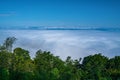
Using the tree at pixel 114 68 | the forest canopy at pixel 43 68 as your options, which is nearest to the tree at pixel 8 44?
the forest canopy at pixel 43 68

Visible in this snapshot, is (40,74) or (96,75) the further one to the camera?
(96,75)

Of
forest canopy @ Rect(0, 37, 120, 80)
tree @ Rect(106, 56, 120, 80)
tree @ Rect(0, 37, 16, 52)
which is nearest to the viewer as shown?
forest canopy @ Rect(0, 37, 120, 80)

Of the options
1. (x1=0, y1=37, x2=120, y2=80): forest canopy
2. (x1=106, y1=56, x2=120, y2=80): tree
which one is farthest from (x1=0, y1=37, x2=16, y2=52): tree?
(x1=106, y1=56, x2=120, y2=80): tree

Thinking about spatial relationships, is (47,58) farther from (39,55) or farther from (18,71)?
(18,71)

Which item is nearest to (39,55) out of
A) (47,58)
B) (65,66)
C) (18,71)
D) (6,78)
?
(47,58)

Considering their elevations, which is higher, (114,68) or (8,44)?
(8,44)

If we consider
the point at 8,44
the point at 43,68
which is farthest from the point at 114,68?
the point at 8,44

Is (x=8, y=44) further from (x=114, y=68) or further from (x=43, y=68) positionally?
(x=114, y=68)

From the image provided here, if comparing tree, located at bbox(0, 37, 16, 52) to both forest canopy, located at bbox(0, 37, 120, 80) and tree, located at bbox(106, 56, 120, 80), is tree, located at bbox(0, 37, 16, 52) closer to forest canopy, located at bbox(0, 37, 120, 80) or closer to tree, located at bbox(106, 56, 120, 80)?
forest canopy, located at bbox(0, 37, 120, 80)
